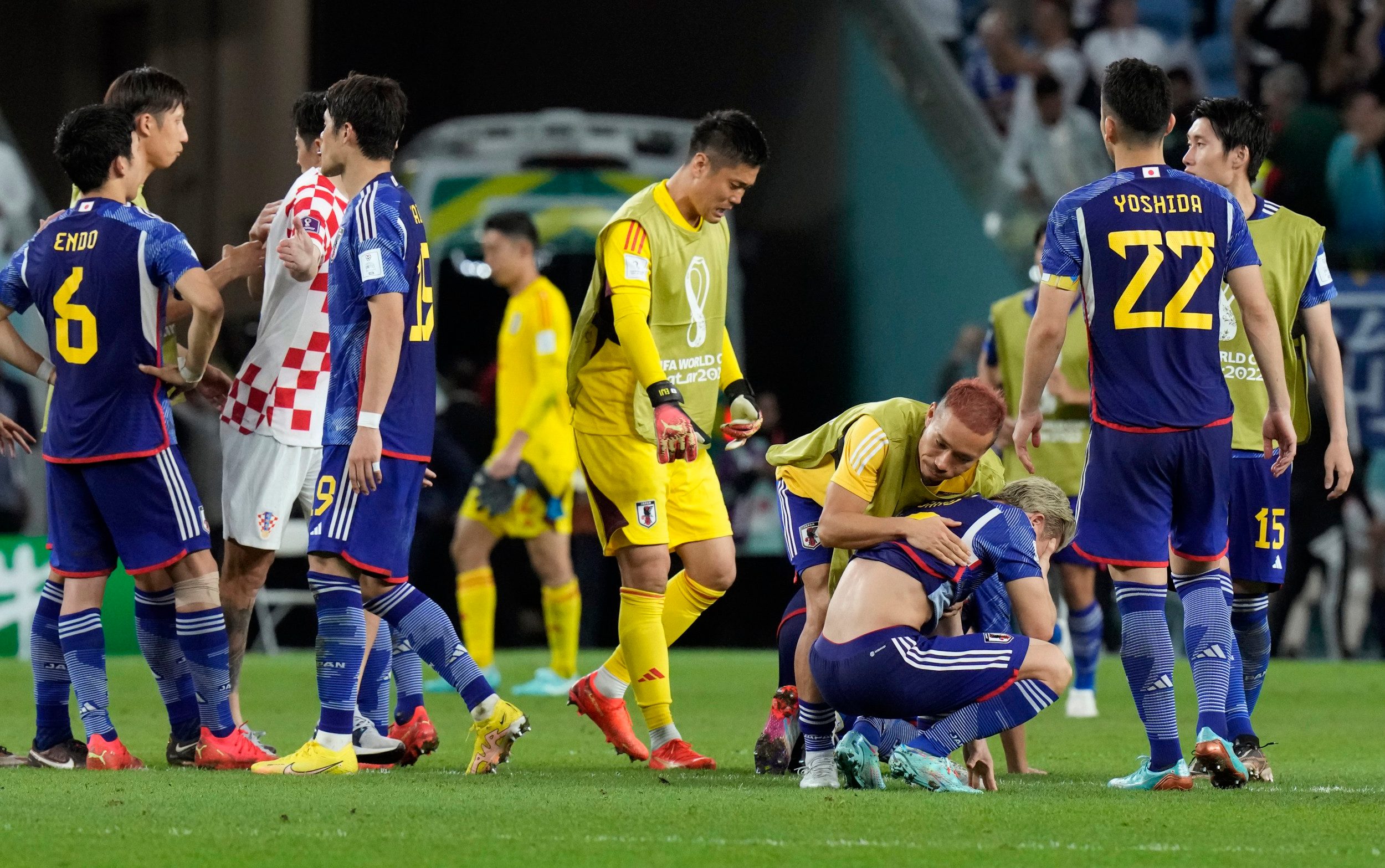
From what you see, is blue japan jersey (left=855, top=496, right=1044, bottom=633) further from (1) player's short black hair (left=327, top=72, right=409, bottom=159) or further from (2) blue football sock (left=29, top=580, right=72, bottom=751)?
(2) blue football sock (left=29, top=580, right=72, bottom=751)

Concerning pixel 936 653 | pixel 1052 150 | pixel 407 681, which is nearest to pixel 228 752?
pixel 407 681

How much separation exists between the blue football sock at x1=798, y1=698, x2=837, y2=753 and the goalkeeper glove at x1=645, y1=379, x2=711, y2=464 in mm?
794

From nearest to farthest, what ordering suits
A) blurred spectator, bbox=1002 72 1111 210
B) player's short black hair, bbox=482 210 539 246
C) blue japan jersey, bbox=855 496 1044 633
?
blue japan jersey, bbox=855 496 1044 633
player's short black hair, bbox=482 210 539 246
blurred spectator, bbox=1002 72 1111 210

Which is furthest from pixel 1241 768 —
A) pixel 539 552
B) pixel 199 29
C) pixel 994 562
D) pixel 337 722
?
pixel 199 29

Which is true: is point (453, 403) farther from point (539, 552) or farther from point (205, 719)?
point (205, 719)

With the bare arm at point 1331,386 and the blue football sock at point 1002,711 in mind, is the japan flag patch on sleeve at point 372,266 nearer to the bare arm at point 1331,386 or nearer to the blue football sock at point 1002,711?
the blue football sock at point 1002,711

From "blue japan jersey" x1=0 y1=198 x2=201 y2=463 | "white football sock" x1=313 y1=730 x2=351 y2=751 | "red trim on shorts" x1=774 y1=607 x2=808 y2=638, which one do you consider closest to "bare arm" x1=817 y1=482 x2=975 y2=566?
"red trim on shorts" x1=774 y1=607 x2=808 y2=638

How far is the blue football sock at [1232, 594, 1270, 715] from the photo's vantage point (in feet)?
18.4

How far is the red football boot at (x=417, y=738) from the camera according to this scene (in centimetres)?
551

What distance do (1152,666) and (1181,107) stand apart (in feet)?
25.5

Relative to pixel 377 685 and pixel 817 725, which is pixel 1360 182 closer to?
pixel 817 725

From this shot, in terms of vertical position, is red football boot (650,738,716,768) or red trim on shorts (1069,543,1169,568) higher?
red trim on shorts (1069,543,1169,568)

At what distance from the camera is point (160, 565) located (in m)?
5.13

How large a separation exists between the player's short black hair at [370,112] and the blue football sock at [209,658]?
146 centimetres
